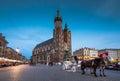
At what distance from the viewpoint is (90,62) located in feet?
73.0

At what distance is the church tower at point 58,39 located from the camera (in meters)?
174

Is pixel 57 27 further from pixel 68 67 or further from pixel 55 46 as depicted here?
pixel 68 67

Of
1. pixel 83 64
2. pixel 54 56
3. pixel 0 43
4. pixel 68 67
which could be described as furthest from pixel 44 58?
pixel 83 64

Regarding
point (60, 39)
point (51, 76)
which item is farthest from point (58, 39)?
point (51, 76)

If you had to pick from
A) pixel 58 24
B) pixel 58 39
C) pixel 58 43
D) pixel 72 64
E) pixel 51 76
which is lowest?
pixel 51 76

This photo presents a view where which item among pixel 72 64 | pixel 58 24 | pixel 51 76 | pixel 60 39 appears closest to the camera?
pixel 51 76

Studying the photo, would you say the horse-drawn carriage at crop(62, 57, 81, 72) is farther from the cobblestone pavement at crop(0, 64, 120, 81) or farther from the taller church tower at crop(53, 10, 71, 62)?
the taller church tower at crop(53, 10, 71, 62)

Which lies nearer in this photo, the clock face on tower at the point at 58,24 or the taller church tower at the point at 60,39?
the taller church tower at the point at 60,39

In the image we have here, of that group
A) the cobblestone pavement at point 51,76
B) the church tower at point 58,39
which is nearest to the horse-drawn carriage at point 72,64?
the cobblestone pavement at point 51,76

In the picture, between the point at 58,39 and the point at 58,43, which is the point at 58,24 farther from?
the point at 58,43

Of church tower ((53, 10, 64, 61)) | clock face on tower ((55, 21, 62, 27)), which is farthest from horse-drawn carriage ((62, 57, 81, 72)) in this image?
clock face on tower ((55, 21, 62, 27))

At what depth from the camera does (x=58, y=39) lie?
178 m

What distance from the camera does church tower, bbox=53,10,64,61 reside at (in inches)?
6847

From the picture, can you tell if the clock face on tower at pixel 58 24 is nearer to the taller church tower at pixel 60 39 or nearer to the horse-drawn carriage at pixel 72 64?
the taller church tower at pixel 60 39
